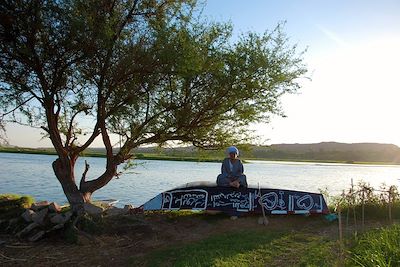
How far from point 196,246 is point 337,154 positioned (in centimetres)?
9333

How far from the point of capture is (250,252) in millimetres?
7961

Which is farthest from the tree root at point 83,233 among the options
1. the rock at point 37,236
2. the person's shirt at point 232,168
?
the person's shirt at point 232,168

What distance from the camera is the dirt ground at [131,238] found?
26.4 ft

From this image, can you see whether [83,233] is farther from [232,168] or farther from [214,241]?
[232,168]

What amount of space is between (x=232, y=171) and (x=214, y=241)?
3260mm

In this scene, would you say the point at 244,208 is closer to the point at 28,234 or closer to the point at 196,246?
the point at 196,246

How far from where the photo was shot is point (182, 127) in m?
12.3

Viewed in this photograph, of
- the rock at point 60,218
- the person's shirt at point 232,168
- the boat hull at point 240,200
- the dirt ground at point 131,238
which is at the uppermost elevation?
the person's shirt at point 232,168

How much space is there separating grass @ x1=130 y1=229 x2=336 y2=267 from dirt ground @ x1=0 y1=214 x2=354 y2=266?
0.61 meters

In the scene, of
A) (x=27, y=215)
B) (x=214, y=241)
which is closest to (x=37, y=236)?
(x=27, y=215)

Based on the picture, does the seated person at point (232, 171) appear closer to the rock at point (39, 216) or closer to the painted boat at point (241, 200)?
the painted boat at point (241, 200)

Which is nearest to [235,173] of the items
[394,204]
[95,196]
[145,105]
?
[145,105]

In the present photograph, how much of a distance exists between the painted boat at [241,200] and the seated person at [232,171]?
257 mm

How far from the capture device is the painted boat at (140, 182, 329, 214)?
11328 millimetres
